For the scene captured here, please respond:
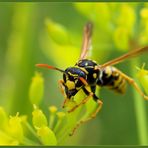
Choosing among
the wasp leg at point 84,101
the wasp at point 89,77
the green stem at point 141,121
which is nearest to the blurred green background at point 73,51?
the green stem at point 141,121

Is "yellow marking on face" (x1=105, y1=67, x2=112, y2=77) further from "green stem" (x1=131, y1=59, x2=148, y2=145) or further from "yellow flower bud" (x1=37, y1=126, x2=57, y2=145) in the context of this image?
"yellow flower bud" (x1=37, y1=126, x2=57, y2=145)

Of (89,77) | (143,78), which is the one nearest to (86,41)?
(89,77)

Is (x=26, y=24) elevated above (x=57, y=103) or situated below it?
above

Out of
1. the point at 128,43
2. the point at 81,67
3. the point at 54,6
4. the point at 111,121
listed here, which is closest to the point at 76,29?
the point at 54,6

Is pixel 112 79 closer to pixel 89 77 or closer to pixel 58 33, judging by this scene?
pixel 89 77

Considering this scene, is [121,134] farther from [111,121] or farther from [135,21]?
[135,21]

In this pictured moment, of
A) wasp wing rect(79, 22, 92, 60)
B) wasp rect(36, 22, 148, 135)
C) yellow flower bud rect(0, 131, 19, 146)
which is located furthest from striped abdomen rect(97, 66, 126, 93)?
yellow flower bud rect(0, 131, 19, 146)
